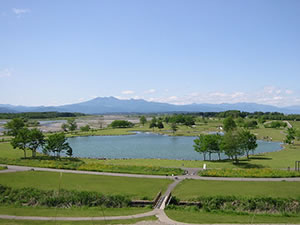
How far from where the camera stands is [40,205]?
76.5 feet

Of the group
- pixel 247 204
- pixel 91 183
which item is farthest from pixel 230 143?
pixel 91 183

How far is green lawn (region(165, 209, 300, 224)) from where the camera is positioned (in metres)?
18.1

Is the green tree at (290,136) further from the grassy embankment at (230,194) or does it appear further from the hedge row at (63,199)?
the hedge row at (63,199)

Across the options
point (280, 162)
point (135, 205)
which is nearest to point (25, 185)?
point (135, 205)

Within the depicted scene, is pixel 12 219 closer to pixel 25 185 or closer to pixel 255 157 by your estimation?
pixel 25 185

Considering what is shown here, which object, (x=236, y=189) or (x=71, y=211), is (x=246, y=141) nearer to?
(x=236, y=189)

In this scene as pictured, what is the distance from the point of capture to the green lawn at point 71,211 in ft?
65.3

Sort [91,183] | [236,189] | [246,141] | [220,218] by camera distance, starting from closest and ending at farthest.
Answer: [220,218], [236,189], [91,183], [246,141]

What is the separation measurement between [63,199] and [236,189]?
16675 mm

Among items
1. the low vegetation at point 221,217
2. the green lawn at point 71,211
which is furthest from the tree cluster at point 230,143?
the green lawn at point 71,211

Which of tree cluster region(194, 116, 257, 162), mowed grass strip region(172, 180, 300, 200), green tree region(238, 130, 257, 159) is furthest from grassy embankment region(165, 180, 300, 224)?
green tree region(238, 130, 257, 159)

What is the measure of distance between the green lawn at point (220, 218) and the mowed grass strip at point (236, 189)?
3273mm

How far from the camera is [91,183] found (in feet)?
94.0

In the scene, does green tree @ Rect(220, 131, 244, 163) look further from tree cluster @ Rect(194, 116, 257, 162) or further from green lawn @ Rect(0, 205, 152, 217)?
green lawn @ Rect(0, 205, 152, 217)
